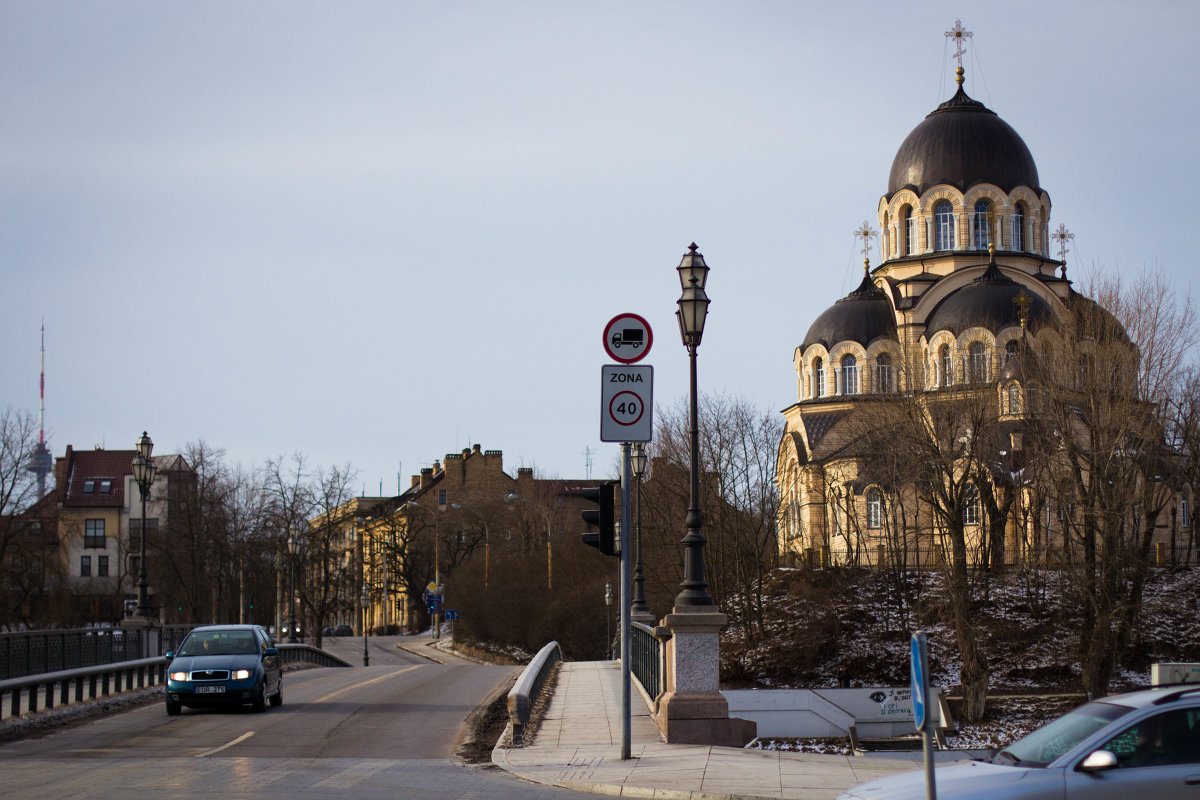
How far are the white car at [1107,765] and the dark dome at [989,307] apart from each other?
169 ft

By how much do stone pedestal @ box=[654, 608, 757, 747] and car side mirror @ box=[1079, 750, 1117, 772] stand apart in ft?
24.3

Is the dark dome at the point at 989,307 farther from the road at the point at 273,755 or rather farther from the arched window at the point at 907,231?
the road at the point at 273,755

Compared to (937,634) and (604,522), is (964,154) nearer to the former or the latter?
A: (937,634)

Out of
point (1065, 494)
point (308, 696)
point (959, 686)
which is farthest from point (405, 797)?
point (959, 686)

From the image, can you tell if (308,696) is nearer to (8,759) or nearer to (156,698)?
(156,698)

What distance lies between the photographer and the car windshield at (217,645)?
20.7 meters

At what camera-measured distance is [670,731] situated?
49.9 feet

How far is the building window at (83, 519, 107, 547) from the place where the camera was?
324ft

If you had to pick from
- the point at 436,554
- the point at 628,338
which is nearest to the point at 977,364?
the point at 628,338

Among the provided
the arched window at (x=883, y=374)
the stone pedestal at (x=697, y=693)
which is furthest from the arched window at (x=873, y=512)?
the stone pedestal at (x=697, y=693)

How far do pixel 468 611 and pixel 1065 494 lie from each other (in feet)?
129

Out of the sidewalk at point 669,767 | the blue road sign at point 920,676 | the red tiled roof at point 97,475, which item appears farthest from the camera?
the red tiled roof at point 97,475

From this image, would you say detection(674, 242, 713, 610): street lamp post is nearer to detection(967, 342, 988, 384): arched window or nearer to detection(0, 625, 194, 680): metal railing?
detection(0, 625, 194, 680): metal railing

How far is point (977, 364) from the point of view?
5062 centimetres
